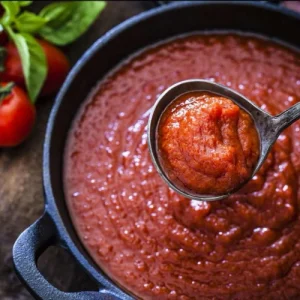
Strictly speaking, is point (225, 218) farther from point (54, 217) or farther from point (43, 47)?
point (43, 47)

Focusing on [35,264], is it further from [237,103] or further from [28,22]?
[28,22]

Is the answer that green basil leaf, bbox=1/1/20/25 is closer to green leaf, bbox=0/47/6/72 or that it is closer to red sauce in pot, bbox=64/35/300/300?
green leaf, bbox=0/47/6/72

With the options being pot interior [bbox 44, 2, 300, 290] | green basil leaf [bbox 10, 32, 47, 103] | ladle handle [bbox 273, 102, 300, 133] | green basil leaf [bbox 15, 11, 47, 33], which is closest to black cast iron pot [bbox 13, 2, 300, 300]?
pot interior [bbox 44, 2, 300, 290]

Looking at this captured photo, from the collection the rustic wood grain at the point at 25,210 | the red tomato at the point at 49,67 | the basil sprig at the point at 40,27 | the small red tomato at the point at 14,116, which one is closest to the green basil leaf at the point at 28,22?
the basil sprig at the point at 40,27

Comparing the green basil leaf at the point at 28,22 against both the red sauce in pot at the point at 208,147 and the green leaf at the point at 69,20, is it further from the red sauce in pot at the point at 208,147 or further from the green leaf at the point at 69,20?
the red sauce in pot at the point at 208,147

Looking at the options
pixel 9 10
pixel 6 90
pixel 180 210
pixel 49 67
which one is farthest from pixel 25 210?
→ pixel 9 10

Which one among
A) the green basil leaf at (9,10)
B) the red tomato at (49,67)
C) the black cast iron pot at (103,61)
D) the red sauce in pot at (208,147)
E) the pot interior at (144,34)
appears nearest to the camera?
the red sauce in pot at (208,147)
